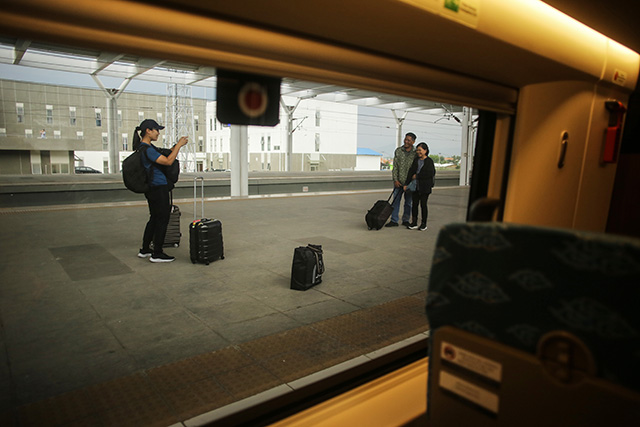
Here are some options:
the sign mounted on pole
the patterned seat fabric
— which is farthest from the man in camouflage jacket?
the patterned seat fabric

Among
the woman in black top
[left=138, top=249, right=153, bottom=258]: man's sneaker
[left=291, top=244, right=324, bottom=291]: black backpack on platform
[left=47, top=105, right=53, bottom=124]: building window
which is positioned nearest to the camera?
[left=291, top=244, right=324, bottom=291]: black backpack on platform

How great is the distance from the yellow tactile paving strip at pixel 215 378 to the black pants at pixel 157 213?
277 centimetres

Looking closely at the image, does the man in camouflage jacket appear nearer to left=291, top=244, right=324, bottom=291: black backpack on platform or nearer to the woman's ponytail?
left=291, top=244, right=324, bottom=291: black backpack on platform

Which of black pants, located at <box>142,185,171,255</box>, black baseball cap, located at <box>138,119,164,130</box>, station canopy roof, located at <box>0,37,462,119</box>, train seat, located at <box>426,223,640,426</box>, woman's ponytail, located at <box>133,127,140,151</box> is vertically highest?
station canopy roof, located at <box>0,37,462,119</box>

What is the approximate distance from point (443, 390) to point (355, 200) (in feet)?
40.4

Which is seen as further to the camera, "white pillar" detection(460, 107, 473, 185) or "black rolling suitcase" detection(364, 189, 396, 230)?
"white pillar" detection(460, 107, 473, 185)

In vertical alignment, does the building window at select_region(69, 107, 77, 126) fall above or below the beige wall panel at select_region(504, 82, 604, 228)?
above

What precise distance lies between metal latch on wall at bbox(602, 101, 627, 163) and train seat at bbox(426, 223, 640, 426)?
3.27 meters

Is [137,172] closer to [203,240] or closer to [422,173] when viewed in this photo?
[203,240]

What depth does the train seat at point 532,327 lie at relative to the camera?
0.97 m

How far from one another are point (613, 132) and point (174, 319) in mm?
4272

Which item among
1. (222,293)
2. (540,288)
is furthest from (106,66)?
(540,288)

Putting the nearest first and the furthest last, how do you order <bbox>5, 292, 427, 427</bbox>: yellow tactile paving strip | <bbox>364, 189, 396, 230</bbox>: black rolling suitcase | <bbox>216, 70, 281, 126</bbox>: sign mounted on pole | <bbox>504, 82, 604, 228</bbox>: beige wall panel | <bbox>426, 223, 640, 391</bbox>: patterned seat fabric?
<bbox>426, 223, 640, 391</bbox>: patterned seat fabric → <bbox>216, 70, 281, 126</bbox>: sign mounted on pole → <bbox>5, 292, 427, 427</bbox>: yellow tactile paving strip → <bbox>504, 82, 604, 228</bbox>: beige wall panel → <bbox>364, 189, 396, 230</bbox>: black rolling suitcase

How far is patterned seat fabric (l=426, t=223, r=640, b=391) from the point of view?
96 centimetres
